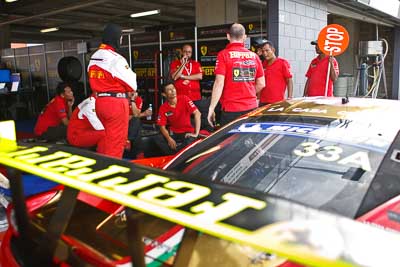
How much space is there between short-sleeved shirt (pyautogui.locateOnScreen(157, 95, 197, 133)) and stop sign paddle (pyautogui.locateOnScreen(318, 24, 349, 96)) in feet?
5.80

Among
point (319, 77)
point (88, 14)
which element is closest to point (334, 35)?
point (319, 77)

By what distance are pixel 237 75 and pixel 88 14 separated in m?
14.0

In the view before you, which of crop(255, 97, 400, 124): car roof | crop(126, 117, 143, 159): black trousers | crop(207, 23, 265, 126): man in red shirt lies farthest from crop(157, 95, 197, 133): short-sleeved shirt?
crop(255, 97, 400, 124): car roof

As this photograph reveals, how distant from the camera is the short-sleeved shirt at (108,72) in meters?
3.98

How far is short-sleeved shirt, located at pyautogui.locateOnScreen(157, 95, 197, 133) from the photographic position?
5098 millimetres

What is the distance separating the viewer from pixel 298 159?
6.38ft

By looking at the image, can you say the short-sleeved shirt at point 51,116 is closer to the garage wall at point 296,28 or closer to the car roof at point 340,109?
the garage wall at point 296,28

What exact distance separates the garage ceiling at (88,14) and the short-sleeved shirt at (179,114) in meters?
3.96

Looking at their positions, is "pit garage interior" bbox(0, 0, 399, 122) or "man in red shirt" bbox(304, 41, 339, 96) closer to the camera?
"man in red shirt" bbox(304, 41, 339, 96)

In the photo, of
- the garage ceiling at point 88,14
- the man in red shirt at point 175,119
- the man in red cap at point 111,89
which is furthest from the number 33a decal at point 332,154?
the garage ceiling at point 88,14

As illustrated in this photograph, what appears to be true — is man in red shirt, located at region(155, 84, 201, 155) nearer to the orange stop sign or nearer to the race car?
the orange stop sign

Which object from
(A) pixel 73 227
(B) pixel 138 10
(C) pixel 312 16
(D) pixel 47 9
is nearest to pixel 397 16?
(C) pixel 312 16

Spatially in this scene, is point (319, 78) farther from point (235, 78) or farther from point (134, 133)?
point (134, 133)

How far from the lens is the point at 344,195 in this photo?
1665 mm
